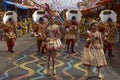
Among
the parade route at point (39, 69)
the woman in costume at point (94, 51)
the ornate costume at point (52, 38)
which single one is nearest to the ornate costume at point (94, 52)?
the woman in costume at point (94, 51)

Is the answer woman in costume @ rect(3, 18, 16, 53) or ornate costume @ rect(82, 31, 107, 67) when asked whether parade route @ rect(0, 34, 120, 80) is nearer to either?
ornate costume @ rect(82, 31, 107, 67)

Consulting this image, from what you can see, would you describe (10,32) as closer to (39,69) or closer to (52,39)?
(39,69)

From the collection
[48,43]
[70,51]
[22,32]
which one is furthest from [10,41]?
[22,32]

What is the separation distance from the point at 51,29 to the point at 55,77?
1.46 metres

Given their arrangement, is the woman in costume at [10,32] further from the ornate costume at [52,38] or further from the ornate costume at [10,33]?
the ornate costume at [52,38]

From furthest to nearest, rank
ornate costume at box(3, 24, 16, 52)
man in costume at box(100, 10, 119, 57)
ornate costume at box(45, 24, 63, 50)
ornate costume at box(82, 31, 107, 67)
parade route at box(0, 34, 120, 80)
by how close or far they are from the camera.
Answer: ornate costume at box(3, 24, 16, 52), man in costume at box(100, 10, 119, 57), ornate costume at box(45, 24, 63, 50), parade route at box(0, 34, 120, 80), ornate costume at box(82, 31, 107, 67)

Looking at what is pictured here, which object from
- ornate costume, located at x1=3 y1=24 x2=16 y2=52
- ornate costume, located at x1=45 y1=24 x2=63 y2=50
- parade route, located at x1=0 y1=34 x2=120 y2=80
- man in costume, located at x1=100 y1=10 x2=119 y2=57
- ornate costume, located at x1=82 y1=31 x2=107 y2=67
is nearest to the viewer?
ornate costume, located at x1=82 y1=31 x2=107 y2=67

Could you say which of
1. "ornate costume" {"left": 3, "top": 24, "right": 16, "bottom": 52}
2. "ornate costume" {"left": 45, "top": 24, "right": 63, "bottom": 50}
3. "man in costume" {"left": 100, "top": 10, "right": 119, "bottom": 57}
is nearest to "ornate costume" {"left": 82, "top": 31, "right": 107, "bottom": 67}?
"ornate costume" {"left": 45, "top": 24, "right": 63, "bottom": 50}

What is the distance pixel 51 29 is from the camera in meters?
11.7

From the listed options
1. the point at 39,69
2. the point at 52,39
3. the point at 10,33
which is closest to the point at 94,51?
the point at 52,39

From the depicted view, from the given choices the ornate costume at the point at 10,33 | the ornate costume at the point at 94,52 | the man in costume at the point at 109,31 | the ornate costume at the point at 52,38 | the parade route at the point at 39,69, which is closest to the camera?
the ornate costume at the point at 94,52

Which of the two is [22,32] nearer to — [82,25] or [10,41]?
[82,25]

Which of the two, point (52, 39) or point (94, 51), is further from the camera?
point (52, 39)

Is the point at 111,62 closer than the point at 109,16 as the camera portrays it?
Yes
